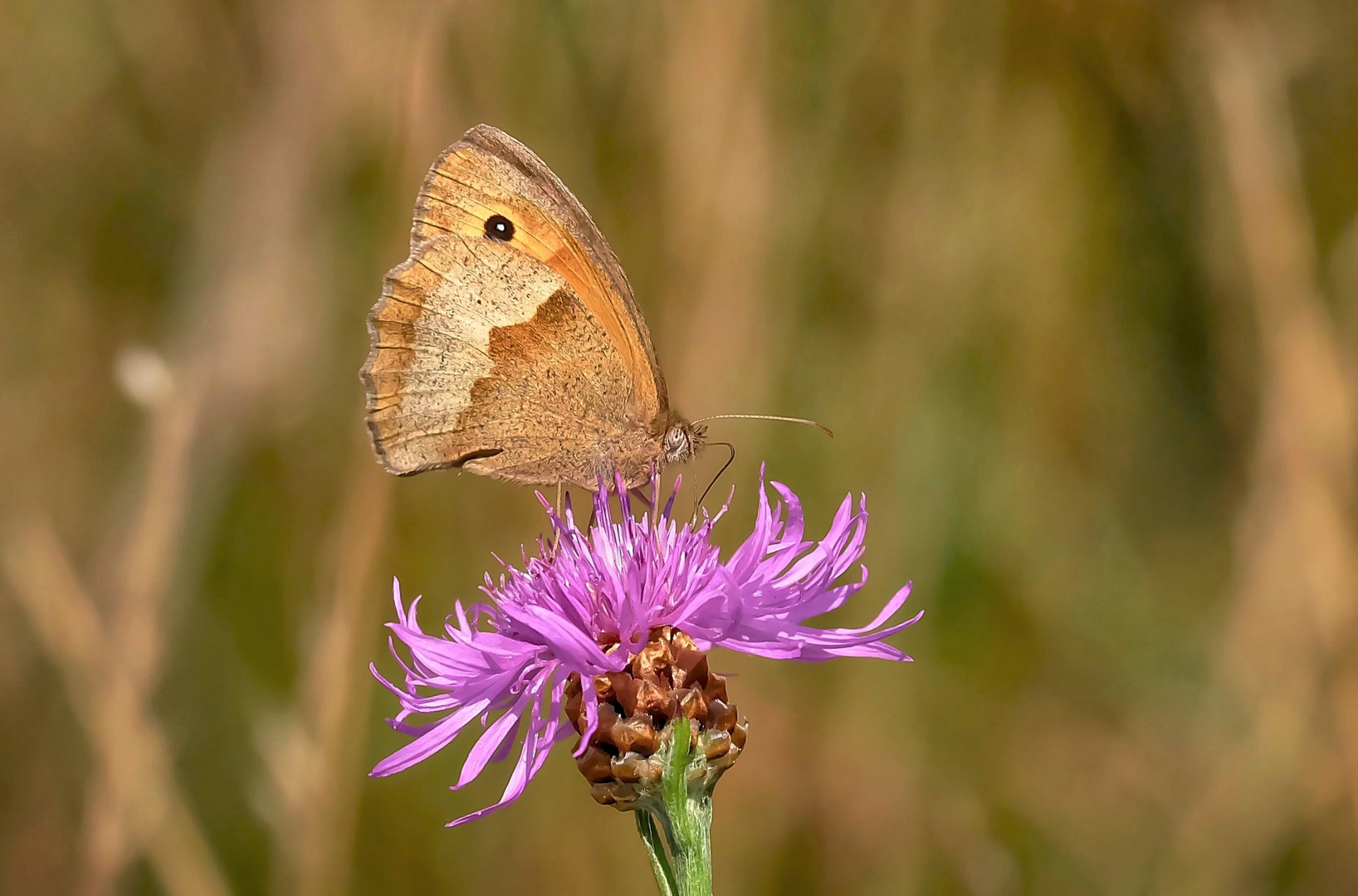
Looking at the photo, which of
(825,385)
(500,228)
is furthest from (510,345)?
(825,385)

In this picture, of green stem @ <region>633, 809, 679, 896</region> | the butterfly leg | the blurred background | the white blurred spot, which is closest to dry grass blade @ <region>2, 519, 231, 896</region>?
the blurred background

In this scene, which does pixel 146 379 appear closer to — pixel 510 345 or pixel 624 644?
pixel 510 345

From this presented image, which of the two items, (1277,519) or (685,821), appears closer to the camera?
(685,821)

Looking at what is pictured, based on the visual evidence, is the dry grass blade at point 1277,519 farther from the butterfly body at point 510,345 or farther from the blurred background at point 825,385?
the butterfly body at point 510,345

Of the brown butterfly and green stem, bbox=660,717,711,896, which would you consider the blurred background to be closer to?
the brown butterfly

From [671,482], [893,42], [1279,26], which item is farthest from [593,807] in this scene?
[1279,26]

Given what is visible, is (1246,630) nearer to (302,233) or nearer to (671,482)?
(671,482)

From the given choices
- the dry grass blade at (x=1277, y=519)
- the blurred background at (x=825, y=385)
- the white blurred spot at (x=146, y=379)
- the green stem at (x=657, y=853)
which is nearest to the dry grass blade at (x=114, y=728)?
the blurred background at (x=825, y=385)
